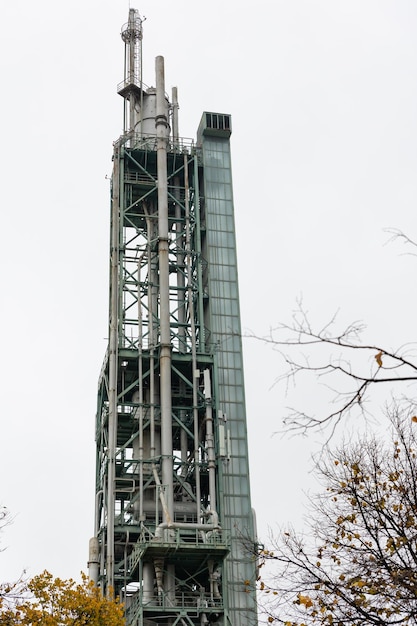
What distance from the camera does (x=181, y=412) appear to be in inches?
2506

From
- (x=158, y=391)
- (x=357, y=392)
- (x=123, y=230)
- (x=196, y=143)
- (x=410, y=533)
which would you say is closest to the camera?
(x=357, y=392)

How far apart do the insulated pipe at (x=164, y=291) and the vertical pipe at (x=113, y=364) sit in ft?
9.74

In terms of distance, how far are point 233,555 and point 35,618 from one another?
23.8 m

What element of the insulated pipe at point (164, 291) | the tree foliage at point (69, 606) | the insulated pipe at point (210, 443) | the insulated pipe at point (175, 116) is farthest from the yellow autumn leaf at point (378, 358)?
the insulated pipe at point (175, 116)

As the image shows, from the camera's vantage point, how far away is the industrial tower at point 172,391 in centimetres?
5434

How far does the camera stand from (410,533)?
24047 millimetres

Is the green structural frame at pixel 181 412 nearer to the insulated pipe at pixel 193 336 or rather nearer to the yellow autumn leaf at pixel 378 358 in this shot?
the insulated pipe at pixel 193 336

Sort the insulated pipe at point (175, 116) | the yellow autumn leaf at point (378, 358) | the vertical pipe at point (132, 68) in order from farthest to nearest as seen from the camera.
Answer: the vertical pipe at point (132, 68), the insulated pipe at point (175, 116), the yellow autumn leaf at point (378, 358)

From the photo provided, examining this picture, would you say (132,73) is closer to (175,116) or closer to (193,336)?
(175,116)

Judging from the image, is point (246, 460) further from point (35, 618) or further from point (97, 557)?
point (35, 618)

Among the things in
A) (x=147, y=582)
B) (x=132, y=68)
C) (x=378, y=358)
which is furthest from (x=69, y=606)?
(x=132, y=68)

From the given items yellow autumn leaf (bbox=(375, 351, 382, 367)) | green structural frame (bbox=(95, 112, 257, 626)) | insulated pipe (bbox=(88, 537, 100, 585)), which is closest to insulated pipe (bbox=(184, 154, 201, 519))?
green structural frame (bbox=(95, 112, 257, 626))

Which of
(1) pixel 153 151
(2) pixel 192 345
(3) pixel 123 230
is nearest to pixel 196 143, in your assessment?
(1) pixel 153 151

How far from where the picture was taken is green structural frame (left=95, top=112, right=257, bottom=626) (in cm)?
5400
